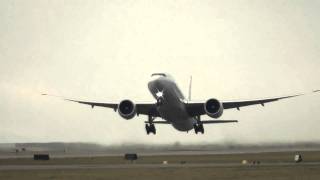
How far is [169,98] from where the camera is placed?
4584 centimetres

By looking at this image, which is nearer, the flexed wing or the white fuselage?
the white fuselage

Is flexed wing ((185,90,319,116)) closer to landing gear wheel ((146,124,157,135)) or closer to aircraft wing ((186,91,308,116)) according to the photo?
aircraft wing ((186,91,308,116))

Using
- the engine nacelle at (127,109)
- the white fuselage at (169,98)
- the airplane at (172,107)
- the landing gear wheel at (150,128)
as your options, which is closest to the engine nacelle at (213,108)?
the airplane at (172,107)

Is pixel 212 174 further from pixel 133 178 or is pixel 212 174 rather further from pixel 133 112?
pixel 133 112

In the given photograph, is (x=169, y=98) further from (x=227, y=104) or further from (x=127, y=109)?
(x=227, y=104)

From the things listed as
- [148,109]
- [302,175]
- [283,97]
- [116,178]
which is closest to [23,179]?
[116,178]

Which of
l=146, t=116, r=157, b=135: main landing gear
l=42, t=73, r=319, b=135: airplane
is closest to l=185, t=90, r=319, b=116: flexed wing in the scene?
l=42, t=73, r=319, b=135: airplane

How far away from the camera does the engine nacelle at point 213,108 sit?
160 ft

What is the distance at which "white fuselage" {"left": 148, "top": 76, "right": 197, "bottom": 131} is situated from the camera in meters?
45.6

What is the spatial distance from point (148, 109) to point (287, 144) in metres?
52.2

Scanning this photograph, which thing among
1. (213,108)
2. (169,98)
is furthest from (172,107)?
(213,108)

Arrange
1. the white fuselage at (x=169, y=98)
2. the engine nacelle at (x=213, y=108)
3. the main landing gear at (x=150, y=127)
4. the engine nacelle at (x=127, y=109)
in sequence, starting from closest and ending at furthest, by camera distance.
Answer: the white fuselage at (x=169, y=98)
the engine nacelle at (x=213, y=108)
the engine nacelle at (x=127, y=109)
the main landing gear at (x=150, y=127)

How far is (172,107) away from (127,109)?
5179 millimetres

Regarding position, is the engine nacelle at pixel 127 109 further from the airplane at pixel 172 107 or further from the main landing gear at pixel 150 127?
the main landing gear at pixel 150 127
